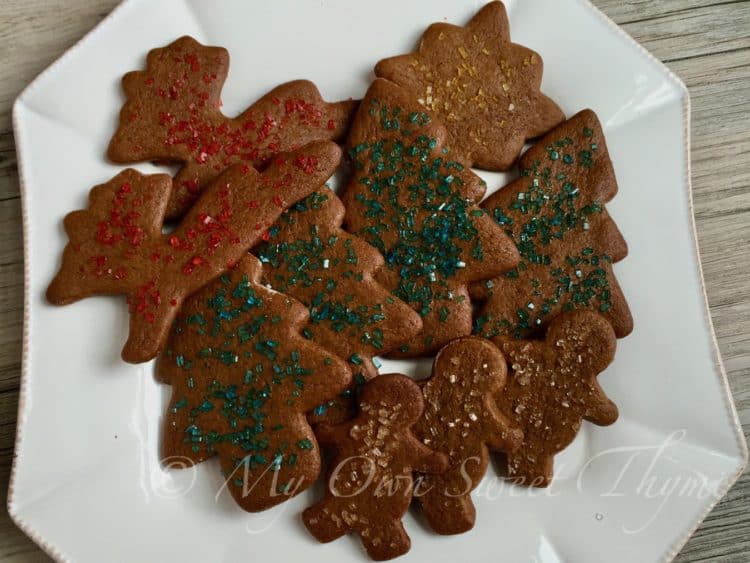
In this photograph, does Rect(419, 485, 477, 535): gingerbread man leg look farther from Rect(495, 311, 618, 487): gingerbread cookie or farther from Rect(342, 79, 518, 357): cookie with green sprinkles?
Rect(342, 79, 518, 357): cookie with green sprinkles

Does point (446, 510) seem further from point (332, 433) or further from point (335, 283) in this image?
point (335, 283)

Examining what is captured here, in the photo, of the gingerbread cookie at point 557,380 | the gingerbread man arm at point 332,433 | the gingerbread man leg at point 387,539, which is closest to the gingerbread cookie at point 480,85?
the gingerbread cookie at point 557,380

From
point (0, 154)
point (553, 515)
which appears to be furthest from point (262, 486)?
point (0, 154)

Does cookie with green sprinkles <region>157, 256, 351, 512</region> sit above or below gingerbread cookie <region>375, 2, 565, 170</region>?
below

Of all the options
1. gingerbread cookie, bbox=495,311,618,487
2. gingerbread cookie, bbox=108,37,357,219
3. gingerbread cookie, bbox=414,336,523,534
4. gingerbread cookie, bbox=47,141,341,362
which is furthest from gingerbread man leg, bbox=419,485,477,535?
gingerbread cookie, bbox=108,37,357,219

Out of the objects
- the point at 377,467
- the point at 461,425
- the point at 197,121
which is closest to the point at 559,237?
the point at 461,425

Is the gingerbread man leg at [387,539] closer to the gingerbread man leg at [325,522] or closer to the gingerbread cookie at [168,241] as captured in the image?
the gingerbread man leg at [325,522]
